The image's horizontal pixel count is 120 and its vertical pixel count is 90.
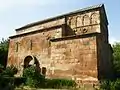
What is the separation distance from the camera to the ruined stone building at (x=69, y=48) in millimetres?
17656

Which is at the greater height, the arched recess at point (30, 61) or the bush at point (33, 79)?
the arched recess at point (30, 61)

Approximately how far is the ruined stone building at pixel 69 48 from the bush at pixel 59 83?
2.67ft

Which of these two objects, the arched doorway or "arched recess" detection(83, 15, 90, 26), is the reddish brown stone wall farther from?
"arched recess" detection(83, 15, 90, 26)

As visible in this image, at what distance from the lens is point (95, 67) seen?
17.0 m

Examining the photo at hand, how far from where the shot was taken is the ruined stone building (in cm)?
1766

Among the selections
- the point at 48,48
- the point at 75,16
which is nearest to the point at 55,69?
the point at 48,48

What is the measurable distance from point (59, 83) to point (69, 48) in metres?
3.86

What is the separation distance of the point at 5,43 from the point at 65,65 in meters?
28.8

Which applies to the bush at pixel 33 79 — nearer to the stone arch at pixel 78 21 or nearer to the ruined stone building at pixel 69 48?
the ruined stone building at pixel 69 48

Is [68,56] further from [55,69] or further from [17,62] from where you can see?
[17,62]

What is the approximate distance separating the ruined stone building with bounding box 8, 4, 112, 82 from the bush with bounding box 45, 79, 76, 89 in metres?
0.81

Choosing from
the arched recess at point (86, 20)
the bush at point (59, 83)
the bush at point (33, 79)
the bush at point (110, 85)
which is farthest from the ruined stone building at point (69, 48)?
the bush at point (33, 79)

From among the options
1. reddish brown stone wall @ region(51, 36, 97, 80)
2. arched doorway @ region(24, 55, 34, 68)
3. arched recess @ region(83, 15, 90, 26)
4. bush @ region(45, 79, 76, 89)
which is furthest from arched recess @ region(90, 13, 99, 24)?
bush @ region(45, 79, 76, 89)

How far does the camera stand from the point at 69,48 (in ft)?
63.6
